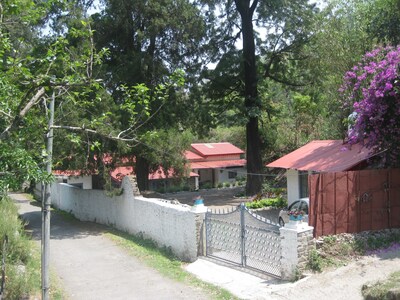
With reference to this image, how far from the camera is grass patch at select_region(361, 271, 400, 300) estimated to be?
20.6 feet

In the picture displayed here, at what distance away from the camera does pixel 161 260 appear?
1302 cm

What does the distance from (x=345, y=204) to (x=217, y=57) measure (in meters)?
19.0

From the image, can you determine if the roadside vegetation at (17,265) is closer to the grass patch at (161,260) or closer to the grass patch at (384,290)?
the grass patch at (161,260)

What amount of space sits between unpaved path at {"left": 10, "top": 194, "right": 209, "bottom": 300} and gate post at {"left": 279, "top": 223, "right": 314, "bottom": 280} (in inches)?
74.5

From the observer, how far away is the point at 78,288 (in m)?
11.0

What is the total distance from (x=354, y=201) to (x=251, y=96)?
17924 millimetres

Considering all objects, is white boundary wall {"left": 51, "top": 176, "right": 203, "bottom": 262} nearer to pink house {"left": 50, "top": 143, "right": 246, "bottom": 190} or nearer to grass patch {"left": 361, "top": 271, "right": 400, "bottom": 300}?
grass patch {"left": 361, "top": 271, "right": 400, "bottom": 300}

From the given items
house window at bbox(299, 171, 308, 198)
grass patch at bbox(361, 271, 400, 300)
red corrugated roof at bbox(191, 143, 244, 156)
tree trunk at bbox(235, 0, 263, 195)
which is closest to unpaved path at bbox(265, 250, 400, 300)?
grass patch at bbox(361, 271, 400, 300)

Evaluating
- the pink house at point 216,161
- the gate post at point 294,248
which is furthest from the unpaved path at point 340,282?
the pink house at point 216,161

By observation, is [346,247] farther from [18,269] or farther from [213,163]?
[213,163]

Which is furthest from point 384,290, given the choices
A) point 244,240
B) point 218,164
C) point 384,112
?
point 218,164

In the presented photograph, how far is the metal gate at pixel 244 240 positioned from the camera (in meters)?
10.5

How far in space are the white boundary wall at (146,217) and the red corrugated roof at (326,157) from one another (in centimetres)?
707

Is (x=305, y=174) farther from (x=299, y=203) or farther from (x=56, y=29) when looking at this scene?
(x=56, y=29)
